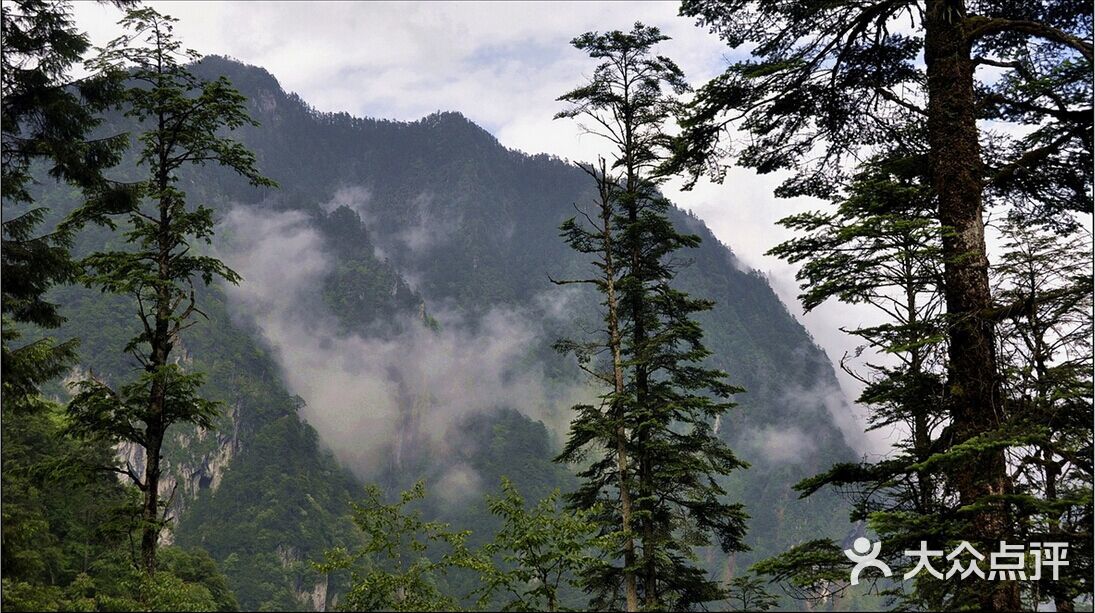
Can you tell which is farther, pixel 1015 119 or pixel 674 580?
pixel 674 580

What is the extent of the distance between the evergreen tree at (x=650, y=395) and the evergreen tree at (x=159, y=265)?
7.09m

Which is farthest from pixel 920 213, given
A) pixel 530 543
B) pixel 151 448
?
pixel 151 448

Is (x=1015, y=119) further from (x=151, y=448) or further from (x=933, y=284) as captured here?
(x=151, y=448)

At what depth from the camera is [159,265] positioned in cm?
1349

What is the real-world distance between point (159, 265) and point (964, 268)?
41.3ft

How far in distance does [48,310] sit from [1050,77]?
13.8 m

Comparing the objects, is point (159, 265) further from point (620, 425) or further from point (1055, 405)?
point (1055, 405)

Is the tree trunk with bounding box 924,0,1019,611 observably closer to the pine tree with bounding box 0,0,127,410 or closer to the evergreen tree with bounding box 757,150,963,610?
the evergreen tree with bounding box 757,150,963,610

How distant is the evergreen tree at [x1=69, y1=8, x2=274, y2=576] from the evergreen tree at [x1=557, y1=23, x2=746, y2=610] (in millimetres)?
7091

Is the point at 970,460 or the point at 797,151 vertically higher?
the point at 797,151

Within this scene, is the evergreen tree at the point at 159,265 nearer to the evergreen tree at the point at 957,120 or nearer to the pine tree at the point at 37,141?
the pine tree at the point at 37,141

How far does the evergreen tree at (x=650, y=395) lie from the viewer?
49.5 feet

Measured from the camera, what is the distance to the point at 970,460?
618cm

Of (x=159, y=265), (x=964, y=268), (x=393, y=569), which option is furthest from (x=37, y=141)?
(x=964, y=268)
